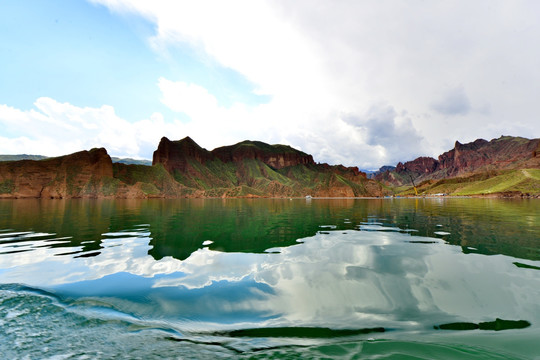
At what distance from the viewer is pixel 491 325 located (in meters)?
7.40

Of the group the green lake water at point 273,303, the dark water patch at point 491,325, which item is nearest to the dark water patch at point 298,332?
the green lake water at point 273,303

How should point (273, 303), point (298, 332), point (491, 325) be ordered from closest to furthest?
point (298, 332) < point (491, 325) < point (273, 303)

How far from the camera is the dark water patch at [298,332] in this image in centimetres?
698

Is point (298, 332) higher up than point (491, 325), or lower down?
lower down

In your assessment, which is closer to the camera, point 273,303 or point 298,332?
point 298,332

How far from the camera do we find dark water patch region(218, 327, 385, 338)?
6.98 metres

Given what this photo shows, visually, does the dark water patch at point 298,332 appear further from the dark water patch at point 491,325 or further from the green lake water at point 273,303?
the dark water patch at point 491,325

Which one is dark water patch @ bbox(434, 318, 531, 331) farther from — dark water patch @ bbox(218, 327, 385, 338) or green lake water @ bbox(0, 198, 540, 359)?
dark water patch @ bbox(218, 327, 385, 338)

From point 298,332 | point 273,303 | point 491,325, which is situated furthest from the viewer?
point 273,303

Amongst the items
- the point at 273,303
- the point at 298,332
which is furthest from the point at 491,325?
the point at 273,303

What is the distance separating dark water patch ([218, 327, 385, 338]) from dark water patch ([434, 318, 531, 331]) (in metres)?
1.98

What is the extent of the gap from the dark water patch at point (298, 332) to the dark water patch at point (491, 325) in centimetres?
198

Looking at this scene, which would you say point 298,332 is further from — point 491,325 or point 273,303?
point 491,325

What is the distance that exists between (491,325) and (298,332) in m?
5.64
